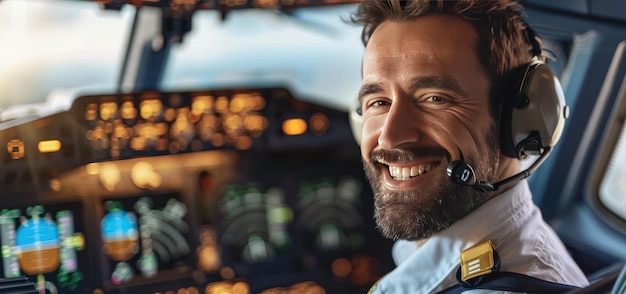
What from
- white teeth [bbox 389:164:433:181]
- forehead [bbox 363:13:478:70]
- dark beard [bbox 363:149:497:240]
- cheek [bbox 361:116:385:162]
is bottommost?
dark beard [bbox 363:149:497:240]

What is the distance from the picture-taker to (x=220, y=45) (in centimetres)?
192

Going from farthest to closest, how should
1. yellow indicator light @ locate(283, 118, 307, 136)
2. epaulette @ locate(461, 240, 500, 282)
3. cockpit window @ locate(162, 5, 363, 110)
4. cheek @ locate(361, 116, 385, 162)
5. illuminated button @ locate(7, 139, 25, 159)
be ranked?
yellow indicator light @ locate(283, 118, 307, 136)
cockpit window @ locate(162, 5, 363, 110)
illuminated button @ locate(7, 139, 25, 159)
cheek @ locate(361, 116, 385, 162)
epaulette @ locate(461, 240, 500, 282)

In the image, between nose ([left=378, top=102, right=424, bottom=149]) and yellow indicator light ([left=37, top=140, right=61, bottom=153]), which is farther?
yellow indicator light ([left=37, top=140, right=61, bottom=153])

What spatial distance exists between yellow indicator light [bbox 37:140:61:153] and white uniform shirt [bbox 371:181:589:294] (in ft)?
2.35

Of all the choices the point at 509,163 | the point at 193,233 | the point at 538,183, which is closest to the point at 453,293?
the point at 509,163

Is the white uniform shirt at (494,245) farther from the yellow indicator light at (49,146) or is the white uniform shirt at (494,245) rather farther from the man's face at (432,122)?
the yellow indicator light at (49,146)

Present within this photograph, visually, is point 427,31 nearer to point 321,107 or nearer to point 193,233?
point 321,107

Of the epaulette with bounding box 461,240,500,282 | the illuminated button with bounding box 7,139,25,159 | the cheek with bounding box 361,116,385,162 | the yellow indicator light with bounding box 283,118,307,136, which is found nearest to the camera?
the epaulette with bounding box 461,240,500,282

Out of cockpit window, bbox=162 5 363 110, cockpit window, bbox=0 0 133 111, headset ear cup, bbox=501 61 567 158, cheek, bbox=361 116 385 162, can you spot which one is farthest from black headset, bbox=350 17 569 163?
cockpit window, bbox=0 0 133 111

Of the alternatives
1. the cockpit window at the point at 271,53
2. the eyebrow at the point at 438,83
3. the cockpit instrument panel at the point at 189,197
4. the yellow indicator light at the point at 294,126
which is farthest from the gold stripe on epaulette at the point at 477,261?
the yellow indicator light at the point at 294,126

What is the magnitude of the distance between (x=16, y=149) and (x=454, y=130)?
32.3 inches

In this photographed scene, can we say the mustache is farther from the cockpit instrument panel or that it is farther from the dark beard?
the cockpit instrument panel

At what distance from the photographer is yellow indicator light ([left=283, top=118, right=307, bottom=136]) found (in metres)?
2.12

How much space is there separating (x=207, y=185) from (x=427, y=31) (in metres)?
1.00
